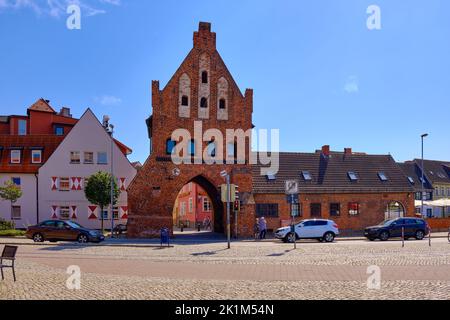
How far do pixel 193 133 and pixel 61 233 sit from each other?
12222 mm

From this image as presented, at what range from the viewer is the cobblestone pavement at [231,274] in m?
11.2

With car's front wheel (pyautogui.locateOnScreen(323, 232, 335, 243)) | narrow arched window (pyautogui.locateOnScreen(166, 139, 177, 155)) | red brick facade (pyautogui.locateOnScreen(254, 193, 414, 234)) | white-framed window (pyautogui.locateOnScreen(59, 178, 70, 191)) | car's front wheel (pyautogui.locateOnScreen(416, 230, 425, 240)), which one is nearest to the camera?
car's front wheel (pyautogui.locateOnScreen(323, 232, 335, 243))

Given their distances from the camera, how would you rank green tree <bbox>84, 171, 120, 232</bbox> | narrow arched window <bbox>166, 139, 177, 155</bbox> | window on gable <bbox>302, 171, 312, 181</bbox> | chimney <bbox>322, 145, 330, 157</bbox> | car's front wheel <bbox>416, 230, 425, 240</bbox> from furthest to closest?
1. chimney <bbox>322, 145, 330, 157</bbox>
2. window on gable <bbox>302, 171, 312, 181</bbox>
3. green tree <bbox>84, 171, 120, 232</bbox>
4. narrow arched window <bbox>166, 139, 177, 155</bbox>
5. car's front wheel <bbox>416, 230, 425, 240</bbox>

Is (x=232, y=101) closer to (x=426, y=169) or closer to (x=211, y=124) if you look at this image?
(x=211, y=124)

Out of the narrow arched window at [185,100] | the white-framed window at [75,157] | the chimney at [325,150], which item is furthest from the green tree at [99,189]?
the chimney at [325,150]

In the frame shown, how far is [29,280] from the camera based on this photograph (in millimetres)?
13367

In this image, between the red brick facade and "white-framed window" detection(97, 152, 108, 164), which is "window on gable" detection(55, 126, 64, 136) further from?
the red brick facade

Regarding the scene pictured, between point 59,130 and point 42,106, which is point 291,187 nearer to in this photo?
point 59,130

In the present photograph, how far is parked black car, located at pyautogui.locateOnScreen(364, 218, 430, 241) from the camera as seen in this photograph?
33781 millimetres

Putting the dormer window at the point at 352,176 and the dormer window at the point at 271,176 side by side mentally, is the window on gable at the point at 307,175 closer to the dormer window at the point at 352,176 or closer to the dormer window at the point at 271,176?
the dormer window at the point at 271,176

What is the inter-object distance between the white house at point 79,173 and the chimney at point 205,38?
14.7 metres

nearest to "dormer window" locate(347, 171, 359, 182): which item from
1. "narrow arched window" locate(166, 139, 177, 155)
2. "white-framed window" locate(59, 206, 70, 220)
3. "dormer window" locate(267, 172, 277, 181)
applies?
"dormer window" locate(267, 172, 277, 181)

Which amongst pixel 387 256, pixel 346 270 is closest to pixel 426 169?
pixel 387 256

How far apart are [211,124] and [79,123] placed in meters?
16.3
